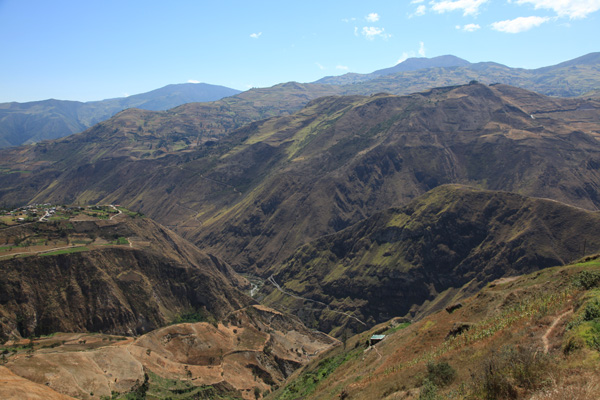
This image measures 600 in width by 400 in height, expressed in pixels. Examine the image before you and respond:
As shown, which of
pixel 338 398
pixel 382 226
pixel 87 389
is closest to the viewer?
pixel 338 398

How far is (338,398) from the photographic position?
4428 cm

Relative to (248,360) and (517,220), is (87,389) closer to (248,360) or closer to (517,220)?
(248,360)

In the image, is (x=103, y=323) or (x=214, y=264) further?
(x=214, y=264)

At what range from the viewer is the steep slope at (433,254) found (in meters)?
122

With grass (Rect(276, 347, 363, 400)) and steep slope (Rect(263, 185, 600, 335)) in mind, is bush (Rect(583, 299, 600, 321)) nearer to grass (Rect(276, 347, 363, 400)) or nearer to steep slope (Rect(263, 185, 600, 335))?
grass (Rect(276, 347, 363, 400))

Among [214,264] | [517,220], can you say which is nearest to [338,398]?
[517,220]

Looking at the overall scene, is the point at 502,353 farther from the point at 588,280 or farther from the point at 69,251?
the point at 69,251

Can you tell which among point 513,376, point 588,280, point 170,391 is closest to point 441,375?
point 513,376

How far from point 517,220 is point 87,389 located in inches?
4909

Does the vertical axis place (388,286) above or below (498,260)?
below

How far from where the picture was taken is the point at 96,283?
9525cm

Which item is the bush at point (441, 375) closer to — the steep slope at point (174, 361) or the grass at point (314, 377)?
the grass at point (314, 377)

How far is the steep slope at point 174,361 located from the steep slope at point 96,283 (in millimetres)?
9632

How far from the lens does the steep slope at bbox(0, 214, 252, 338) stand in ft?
278
